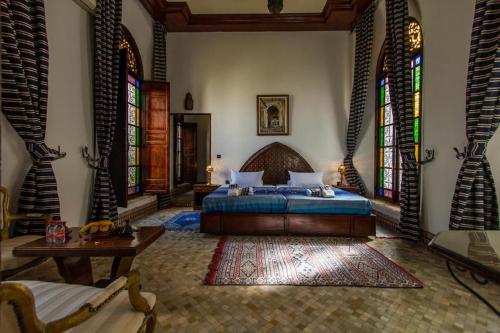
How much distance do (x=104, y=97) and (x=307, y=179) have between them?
3.73 m

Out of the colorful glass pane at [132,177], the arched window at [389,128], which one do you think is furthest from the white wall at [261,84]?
the colorful glass pane at [132,177]

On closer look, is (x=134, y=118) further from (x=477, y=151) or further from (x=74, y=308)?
(x=477, y=151)

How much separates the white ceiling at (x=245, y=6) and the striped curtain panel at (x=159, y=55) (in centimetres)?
81

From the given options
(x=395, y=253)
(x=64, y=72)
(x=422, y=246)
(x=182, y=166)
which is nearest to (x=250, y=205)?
(x=395, y=253)

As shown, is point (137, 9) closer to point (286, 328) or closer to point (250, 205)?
point (250, 205)

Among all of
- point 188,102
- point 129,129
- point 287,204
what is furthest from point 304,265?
point 188,102

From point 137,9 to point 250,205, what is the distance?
162 inches

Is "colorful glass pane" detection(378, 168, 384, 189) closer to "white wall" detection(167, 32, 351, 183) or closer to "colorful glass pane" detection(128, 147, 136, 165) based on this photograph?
"white wall" detection(167, 32, 351, 183)

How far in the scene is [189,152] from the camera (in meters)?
8.80

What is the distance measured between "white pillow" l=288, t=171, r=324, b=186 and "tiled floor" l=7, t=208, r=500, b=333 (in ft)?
8.80

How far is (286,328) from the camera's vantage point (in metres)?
1.96

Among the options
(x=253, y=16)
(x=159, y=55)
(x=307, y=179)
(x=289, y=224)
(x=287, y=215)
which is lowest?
(x=289, y=224)

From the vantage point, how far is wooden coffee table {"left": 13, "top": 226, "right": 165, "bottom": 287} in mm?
2061

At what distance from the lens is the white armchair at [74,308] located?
96 cm
